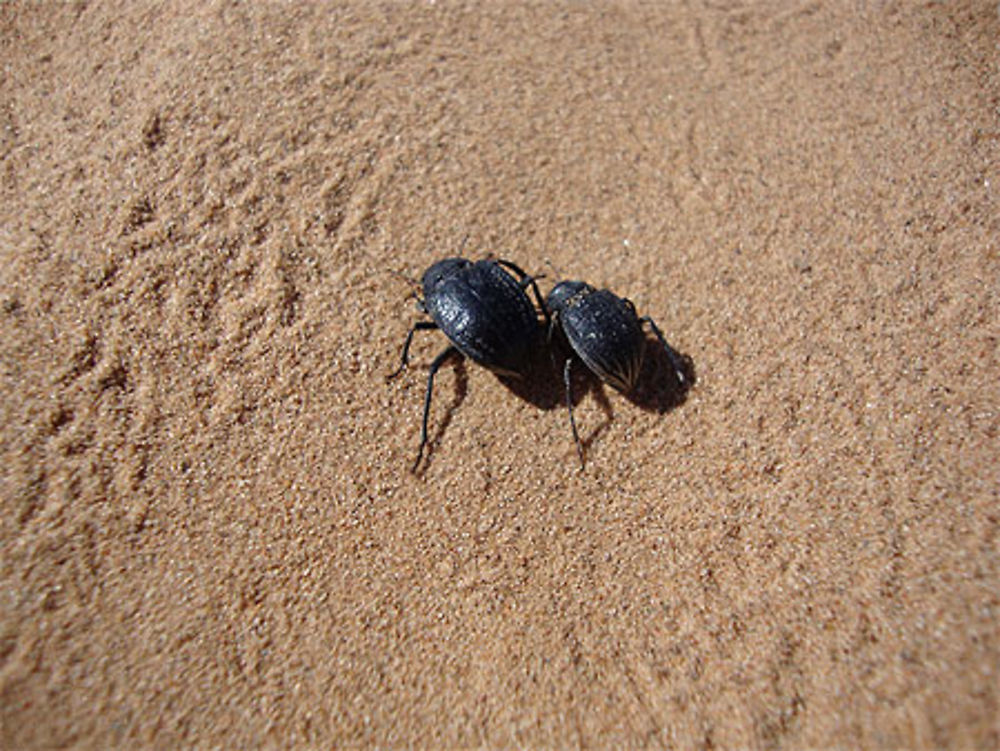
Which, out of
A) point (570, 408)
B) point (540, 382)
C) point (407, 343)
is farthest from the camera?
point (540, 382)

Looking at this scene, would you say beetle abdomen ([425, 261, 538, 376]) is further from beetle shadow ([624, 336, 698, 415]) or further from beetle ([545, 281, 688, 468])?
beetle shadow ([624, 336, 698, 415])

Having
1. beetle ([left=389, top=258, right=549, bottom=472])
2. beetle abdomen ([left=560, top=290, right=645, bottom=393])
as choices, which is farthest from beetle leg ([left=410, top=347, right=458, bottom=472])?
beetle abdomen ([left=560, top=290, right=645, bottom=393])

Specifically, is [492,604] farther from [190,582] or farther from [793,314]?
[793,314]

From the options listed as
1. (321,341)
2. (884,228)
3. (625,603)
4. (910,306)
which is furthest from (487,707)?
(884,228)

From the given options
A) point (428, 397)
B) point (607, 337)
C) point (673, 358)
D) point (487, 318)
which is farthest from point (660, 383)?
point (428, 397)

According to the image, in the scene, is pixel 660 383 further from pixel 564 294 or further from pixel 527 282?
pixel 527 282

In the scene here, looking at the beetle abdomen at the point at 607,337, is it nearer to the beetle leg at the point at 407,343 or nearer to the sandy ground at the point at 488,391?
the sandy ground at the point at 488,391
